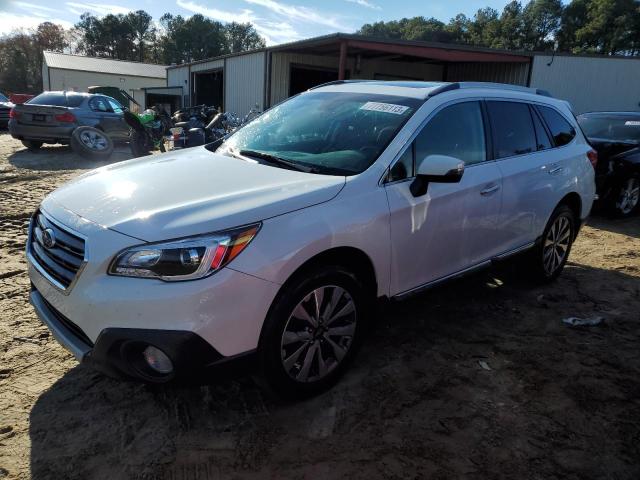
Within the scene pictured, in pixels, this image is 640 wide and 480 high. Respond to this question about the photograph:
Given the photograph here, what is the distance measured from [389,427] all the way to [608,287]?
3378 millimetres

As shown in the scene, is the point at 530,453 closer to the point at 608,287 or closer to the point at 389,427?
the point at 389,427

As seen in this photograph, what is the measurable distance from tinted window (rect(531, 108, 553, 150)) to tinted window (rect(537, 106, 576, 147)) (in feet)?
0.37

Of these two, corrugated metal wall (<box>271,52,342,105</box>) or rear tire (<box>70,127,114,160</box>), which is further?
corrugated metal wall (<box>271,52,342,105</box>)

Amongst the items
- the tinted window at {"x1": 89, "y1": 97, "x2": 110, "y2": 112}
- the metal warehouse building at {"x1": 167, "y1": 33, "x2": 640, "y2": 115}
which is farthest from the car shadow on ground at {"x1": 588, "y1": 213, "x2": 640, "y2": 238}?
the tinted window at {"x1": 89, "y1": 97, "x2": 110, "y2": 112}

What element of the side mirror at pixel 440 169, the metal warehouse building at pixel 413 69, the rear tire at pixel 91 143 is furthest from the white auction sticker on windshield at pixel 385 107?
the metal warehouse building at pixel 413 69

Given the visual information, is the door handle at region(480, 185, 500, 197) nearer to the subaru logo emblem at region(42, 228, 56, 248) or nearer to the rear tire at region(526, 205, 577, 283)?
the rear tire at region(526, 205, 577, 283)

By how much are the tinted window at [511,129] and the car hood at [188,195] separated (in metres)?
1.70

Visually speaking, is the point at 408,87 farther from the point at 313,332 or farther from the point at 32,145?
the point at 32,145

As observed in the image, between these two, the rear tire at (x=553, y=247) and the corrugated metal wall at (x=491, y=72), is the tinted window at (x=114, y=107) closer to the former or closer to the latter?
the rear tire at (x=553, y=247)

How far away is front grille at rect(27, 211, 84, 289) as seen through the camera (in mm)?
2316

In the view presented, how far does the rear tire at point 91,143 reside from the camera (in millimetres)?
11477

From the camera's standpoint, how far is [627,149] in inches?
301

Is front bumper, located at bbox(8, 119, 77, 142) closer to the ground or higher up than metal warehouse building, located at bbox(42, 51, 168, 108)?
closer to the ground

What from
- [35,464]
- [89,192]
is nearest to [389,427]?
[35,464]
